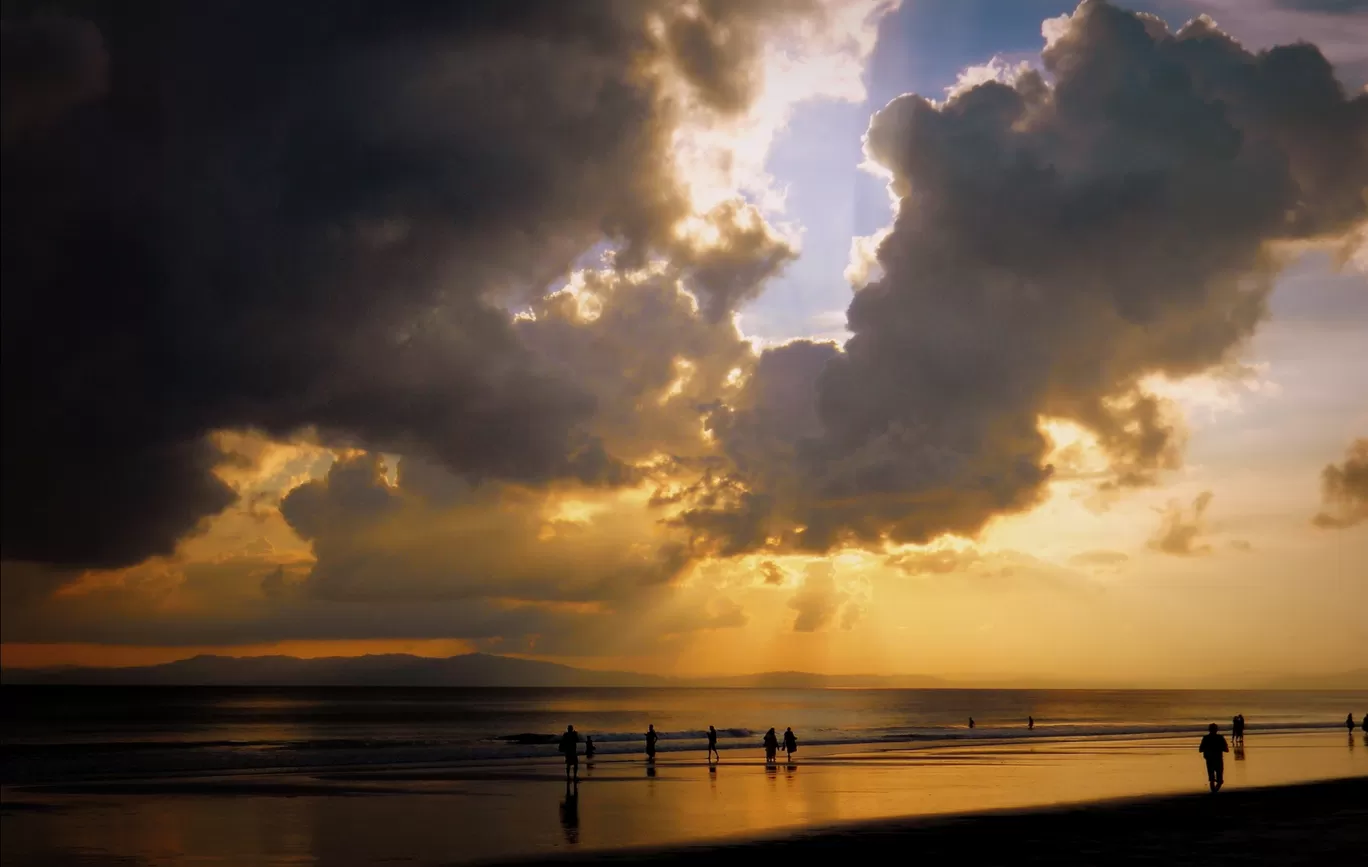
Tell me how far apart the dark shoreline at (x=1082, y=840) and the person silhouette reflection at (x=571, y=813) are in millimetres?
3088

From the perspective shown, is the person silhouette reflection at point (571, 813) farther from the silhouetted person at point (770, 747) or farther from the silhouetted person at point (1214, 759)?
the silhouetted person at point (1214, 759)

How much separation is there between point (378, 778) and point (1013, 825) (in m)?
30.3

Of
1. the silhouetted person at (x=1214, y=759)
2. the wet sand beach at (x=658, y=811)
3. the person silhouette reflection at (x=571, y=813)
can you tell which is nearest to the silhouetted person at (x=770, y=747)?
the wet sand beach at (x=658, y=811)

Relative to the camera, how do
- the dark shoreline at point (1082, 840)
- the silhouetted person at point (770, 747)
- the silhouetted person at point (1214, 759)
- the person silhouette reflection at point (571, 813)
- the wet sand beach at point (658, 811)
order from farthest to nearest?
the silhouetted person at point (770, 747) → the silhouetted person at point (1214, 759) → the person silhouette reflection at point (571, 813) → the wet sand beach at point (658, 811) → the dark shoreline at point (1082, 840)

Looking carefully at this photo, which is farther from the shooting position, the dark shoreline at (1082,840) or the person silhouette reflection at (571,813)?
the person silhouette reflection at (571,813)

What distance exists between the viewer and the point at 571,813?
3422 cm

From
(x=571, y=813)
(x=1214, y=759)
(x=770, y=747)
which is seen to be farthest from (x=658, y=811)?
(x=770, y=747)

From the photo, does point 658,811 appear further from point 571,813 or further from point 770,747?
point 770,747

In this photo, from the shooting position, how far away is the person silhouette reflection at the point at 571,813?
94.5 feet

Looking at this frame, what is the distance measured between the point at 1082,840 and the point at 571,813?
572 inches

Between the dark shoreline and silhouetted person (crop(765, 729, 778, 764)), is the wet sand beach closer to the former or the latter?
the dark shoreline

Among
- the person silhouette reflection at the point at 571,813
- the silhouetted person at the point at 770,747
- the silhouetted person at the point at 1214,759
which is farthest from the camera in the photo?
the silhouetted person at the point at 770,747

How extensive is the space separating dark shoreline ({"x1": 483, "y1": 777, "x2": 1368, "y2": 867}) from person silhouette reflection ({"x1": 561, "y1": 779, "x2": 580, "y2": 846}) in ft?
10.1

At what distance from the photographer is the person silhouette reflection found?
28797 millimetres
